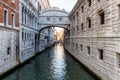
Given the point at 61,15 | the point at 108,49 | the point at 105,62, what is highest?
the point at 61,15

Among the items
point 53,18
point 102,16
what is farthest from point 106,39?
point 53,18

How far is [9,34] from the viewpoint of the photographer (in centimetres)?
1431

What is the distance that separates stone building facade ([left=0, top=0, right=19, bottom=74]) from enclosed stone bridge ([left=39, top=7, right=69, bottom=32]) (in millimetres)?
14281

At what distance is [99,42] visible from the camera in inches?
452

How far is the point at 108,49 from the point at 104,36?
2.73 ft

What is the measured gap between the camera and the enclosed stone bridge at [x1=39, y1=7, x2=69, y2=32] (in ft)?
102

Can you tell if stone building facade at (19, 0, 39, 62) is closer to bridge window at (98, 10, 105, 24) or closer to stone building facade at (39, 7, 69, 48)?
stone building facade at (39, 7, 69, 48)

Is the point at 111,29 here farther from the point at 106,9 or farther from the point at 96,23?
the point at 96,23

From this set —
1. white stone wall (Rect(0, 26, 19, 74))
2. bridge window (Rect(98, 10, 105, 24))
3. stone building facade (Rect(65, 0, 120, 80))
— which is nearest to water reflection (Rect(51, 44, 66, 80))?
stone building facade (Rect(65, 0, 120, 80))

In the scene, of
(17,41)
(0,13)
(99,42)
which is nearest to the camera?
(99,42)

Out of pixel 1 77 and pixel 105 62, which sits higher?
pixel 105 62

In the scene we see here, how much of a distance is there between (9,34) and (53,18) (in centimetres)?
1747

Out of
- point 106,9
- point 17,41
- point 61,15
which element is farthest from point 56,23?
point 106,9

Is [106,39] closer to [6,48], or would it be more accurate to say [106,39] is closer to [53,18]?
[6,48]
